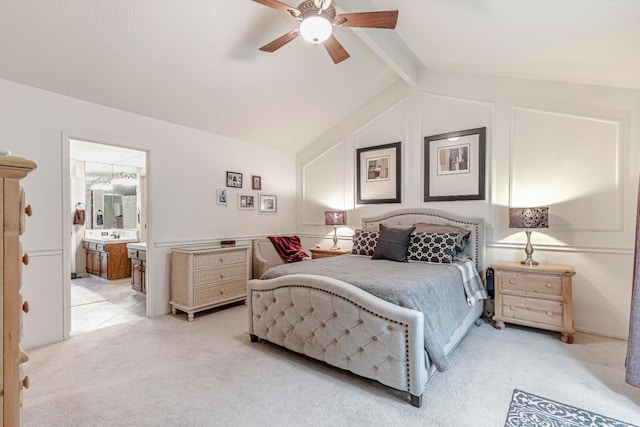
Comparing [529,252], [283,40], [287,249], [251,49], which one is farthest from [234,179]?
[529,252]

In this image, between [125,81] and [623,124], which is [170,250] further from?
[623,124]

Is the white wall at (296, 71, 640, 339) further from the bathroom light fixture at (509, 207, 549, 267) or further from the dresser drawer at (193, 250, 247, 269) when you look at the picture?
the dresser drawer at (193, 250, 247, 269)

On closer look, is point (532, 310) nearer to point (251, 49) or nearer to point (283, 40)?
point (283, 40)

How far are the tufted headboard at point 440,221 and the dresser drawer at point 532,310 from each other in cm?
55

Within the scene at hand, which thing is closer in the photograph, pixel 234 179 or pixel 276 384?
pixel 276 384

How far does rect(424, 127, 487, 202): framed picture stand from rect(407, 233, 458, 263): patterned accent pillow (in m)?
0.81

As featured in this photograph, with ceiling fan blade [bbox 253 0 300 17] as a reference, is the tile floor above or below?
below

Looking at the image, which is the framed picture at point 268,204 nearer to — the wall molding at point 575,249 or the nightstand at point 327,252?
the nightstand at point 327,252

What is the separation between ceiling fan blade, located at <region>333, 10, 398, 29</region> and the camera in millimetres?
2240

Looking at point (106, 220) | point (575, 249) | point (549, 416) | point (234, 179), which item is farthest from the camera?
point (106, 220)

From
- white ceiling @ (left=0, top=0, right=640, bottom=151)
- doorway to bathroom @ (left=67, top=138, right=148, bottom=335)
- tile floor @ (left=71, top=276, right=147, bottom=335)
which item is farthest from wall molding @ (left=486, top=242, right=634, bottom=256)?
doorway to bathroom @ (left=67, top=138, right=148, bottom=335)

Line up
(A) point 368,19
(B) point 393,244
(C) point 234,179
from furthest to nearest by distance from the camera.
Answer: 1. (C) point 234,179
2. (B) point 393,244
3. (A) point 368,19

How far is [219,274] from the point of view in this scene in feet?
13.4

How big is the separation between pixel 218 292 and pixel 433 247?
2.75 m
